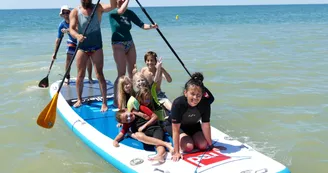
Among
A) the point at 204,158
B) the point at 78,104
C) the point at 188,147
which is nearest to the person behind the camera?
the point at 204,158

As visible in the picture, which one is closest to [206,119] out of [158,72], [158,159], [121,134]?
[158,159]

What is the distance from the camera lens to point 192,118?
446 cm

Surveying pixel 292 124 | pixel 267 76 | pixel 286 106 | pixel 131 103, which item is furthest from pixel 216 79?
pixel 131 103

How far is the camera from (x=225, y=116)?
693cm

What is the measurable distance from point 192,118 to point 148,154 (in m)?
0.64

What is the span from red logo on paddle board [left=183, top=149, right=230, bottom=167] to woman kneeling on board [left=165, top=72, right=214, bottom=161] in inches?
3.8

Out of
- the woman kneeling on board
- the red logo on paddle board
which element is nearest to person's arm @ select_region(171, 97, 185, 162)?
the woman kneeling on board

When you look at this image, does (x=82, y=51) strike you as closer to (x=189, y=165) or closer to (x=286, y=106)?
(x=189, y=165)

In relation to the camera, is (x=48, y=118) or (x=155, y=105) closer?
(x=155, y=105)

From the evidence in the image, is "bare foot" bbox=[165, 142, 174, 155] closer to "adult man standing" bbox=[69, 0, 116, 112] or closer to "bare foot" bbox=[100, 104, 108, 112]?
"bare foot" bbox=[100, 104, 108, 112]

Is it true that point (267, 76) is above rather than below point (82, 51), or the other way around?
below

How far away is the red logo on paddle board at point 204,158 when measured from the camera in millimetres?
4117

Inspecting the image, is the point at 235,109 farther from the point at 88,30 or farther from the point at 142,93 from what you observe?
the point at 88,30

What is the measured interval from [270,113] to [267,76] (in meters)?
3.15
